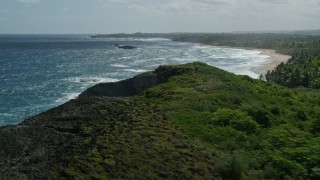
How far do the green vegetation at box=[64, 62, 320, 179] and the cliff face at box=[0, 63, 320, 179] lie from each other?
5cm

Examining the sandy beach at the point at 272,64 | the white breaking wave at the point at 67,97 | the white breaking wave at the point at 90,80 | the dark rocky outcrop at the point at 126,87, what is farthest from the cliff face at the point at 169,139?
the sandy beach at the point at 272,64

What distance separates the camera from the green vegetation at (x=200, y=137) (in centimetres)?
1789

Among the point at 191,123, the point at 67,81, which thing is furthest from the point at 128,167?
the point at 67,81

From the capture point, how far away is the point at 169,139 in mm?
21406

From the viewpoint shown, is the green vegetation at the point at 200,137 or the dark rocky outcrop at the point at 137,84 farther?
the dark rocky outcrop at the point at 137,84

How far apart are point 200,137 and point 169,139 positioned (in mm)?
2230

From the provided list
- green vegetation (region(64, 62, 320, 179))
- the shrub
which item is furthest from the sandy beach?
the shrub

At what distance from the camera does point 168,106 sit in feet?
91.9

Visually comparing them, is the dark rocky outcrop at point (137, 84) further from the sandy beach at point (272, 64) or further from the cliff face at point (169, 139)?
the sandy beach at point (272, 64)

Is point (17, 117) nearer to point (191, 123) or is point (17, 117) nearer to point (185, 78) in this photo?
point (185, 78)

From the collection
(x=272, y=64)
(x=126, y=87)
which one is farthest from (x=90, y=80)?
(x=272, y=64)

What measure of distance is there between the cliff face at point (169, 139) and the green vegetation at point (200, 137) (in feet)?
0.17

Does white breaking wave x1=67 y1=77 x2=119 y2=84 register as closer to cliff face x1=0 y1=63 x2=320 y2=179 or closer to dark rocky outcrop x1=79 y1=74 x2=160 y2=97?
dark rocky outcrop x1=79 y1=74 x2=160 y2=97

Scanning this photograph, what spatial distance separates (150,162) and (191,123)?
6937mm
